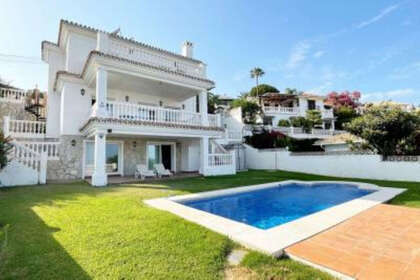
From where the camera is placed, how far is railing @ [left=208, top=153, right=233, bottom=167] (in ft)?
51.7

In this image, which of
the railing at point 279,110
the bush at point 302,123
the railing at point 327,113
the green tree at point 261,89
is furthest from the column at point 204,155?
the green tree at point 261,89

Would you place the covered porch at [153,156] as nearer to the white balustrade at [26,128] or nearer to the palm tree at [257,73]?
the white balustrade at [26,128]

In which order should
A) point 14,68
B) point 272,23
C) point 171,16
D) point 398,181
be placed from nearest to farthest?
point 398,181
point 171,16
point 272,23
point 14,68

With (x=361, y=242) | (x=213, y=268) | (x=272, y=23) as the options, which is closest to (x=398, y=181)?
(x=361, y=242)

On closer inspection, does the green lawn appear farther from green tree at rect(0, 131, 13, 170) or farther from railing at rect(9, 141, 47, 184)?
railing at rect(9, 141, 47, 184)

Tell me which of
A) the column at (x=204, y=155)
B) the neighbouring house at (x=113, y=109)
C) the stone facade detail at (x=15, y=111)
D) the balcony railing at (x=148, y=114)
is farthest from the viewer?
the stone facade detail at (x=15, y=111)

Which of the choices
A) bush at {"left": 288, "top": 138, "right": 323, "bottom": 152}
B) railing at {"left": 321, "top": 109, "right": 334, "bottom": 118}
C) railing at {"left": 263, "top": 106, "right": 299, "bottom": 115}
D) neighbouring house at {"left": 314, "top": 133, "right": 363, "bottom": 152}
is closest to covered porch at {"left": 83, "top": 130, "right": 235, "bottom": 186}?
bush at {"left": 288, "top": 138, "right": 323, "bottom": 152}

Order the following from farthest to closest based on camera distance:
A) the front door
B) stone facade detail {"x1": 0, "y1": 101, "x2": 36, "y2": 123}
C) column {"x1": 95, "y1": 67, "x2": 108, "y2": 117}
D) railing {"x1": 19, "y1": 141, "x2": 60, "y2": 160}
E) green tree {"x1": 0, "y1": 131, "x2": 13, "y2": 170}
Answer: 1. the front door
2. stone facade detail {"x1": 0, "y1": 101, "x2": 36, "y2": 123}
3. railing {"x1": 19, "y1": 141, "x2": 60, "y2": 160}
4. column {"x1": 95, "y1": 67, "x2": 108, "y2": 117}
5. green tree {"x1": 0, "y1": 131, "x2": 13, "y2": 170}

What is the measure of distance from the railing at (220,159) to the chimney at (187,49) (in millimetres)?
10049

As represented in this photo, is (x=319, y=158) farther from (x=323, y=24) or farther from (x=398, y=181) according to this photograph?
(x=323, y=24)

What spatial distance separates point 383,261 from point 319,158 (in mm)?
16050

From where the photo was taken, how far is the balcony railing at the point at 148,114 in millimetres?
12250

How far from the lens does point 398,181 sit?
13.4m

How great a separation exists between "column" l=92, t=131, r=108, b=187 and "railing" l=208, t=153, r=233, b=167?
7.10m
